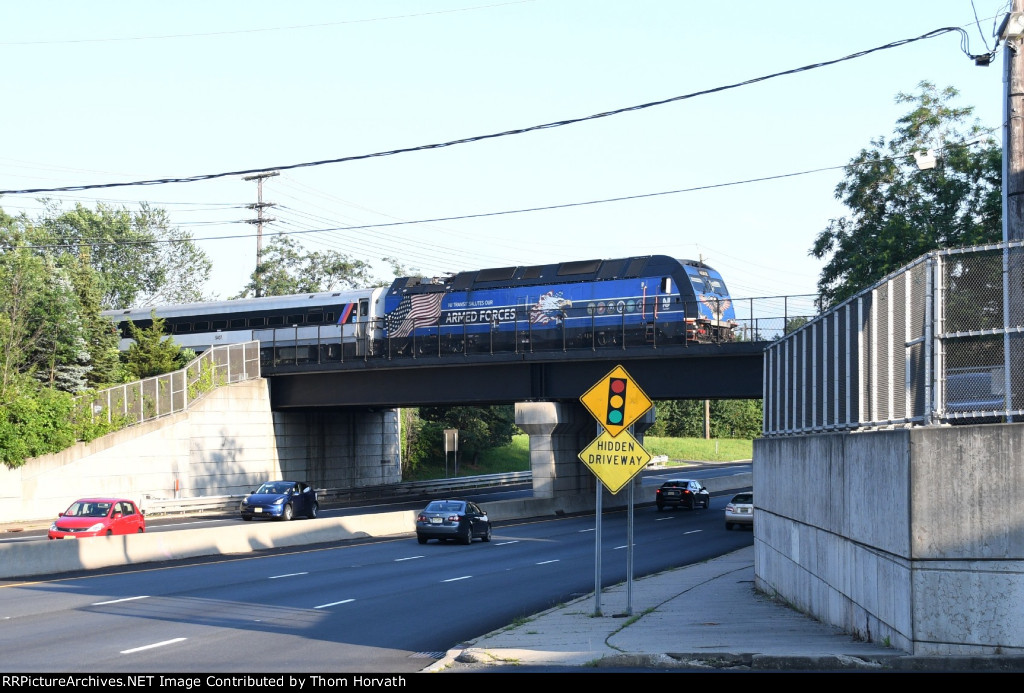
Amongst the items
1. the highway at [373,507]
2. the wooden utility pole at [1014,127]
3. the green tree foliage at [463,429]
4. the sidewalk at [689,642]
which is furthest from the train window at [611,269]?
the wooden utility pole at [1014,127]

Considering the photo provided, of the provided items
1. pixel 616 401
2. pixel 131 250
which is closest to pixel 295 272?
pixel 131 250

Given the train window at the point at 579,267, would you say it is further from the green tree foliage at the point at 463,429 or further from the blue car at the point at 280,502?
the green tree foliage at the point at 463,429

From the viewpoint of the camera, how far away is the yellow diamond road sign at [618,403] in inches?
667

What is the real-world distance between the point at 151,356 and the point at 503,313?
19941mm

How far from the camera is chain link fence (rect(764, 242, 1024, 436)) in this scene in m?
11.5

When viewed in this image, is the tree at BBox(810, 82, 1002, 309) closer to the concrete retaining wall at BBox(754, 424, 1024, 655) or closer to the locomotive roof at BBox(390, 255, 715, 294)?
the locomotive roof at BBox(390, 255, 715, 294)

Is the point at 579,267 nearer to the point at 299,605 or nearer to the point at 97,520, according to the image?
the point at 97,520

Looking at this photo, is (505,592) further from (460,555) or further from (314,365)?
(314,365)

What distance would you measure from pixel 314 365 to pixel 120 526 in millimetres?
22496

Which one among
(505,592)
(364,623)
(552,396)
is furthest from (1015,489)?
(552,396)

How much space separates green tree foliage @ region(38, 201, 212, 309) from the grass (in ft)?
141

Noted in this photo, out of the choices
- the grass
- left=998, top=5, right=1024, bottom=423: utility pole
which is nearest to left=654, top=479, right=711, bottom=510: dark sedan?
the grass

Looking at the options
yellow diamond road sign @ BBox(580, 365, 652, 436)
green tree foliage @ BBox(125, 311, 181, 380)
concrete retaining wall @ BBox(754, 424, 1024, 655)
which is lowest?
concrete retaining wall @ BBox(754, 424, 1024, 655)
